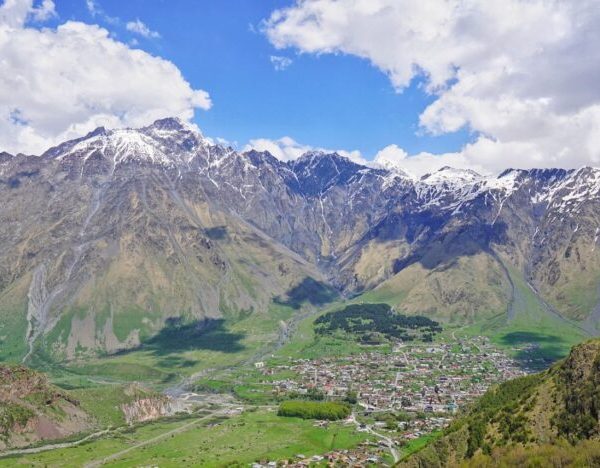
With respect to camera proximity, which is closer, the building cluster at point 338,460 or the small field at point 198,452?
the building cluster at point 338,460

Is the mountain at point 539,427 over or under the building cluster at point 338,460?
over

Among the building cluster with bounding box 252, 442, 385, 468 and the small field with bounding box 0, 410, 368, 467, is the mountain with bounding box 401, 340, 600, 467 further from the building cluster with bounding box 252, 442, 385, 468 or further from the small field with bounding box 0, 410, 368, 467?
the small field with bounding box 0, 410, 368, 467

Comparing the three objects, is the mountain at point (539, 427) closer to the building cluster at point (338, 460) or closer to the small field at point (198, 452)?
the building cluster at point (338, 460)

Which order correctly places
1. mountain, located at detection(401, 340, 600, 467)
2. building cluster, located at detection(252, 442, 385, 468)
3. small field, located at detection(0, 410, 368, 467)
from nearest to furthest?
mountain, located at detection(401, 340, 600, 467), building cluster, located at detection(252, 442, 385, 468), small field, located at detection(0, 410, 368, 467)

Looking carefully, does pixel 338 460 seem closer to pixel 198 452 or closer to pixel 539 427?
pixel 198 452

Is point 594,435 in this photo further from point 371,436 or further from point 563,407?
point 371,436

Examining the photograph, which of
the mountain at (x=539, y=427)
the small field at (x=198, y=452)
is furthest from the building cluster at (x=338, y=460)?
the mountain at (x=539, y=427)

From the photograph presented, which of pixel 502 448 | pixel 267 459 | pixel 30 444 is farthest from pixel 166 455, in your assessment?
pixel 502 448

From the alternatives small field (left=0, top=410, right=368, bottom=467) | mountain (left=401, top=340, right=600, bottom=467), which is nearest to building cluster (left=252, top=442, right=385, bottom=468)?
small field (left=0, top=410, right=368, bottom=467)
